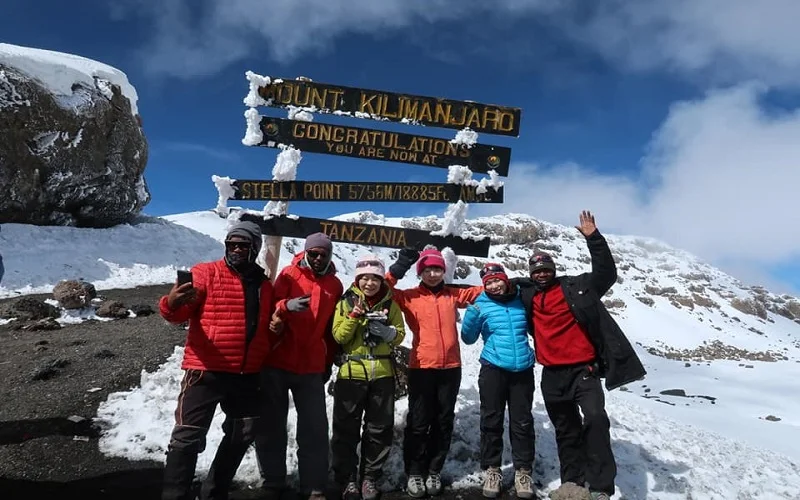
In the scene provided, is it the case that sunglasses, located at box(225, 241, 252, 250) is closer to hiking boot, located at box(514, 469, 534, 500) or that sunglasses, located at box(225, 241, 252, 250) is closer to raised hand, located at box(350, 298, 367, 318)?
raised hand, located at box(350, 298, 367, 318)

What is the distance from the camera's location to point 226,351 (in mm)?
3955

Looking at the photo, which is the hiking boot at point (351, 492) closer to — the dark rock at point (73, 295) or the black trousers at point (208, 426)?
the black trousers at point (208, 426)

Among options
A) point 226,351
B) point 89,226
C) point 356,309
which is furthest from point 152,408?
point 89,226

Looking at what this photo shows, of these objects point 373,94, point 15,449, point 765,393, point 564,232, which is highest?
point 564,232

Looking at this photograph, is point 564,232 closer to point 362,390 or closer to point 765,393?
point 765,393

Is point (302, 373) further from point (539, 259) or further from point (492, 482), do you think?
point (539, 259)

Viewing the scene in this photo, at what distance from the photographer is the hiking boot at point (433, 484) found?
4.89 meters

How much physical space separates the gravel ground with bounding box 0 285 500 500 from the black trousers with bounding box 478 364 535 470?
1.77 ft

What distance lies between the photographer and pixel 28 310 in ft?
39.6

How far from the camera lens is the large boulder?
1917 cm

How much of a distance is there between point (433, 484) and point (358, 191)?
4.05m

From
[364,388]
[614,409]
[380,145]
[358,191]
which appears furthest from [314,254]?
[614,409]

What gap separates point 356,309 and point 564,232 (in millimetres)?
162137

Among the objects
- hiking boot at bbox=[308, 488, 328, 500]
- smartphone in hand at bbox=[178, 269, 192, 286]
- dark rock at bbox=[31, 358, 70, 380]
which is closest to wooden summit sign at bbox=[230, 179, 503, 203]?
smartphone in hand at bbox=[178, 269, 192, 286]
